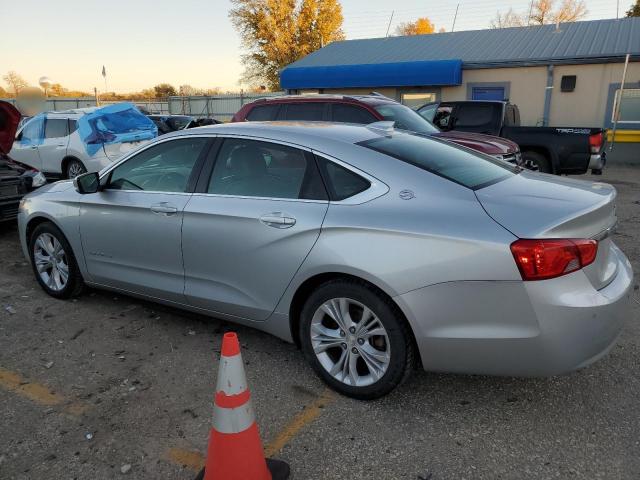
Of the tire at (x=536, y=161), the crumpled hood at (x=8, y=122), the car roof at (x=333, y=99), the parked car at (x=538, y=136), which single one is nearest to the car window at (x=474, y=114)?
the parked car at (x=538, y=136)

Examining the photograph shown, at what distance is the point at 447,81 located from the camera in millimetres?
17078

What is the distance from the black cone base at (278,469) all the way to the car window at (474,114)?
335 inches

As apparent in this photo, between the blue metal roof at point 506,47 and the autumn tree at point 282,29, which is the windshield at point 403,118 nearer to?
the blue metal roof at point 506,47

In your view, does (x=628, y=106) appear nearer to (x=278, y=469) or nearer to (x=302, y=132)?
(x=302, y=132)

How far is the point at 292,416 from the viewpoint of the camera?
282cm

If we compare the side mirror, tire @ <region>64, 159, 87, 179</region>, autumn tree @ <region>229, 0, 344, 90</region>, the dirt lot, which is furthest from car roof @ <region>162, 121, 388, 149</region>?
autumn tree @ <region>229, 0, 344, 90</region>

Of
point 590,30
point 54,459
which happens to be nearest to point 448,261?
point 54,459

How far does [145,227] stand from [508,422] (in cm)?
273

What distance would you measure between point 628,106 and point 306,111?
490 inches

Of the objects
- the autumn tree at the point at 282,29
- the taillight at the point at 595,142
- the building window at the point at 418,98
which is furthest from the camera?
the autumn tree at the point at 282,29

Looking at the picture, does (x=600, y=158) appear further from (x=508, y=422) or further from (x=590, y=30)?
(x=590, y=30)

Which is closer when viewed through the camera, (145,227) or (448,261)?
(448,261)

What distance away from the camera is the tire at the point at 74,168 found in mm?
10539

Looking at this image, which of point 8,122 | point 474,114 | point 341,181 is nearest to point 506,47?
point 474,114
